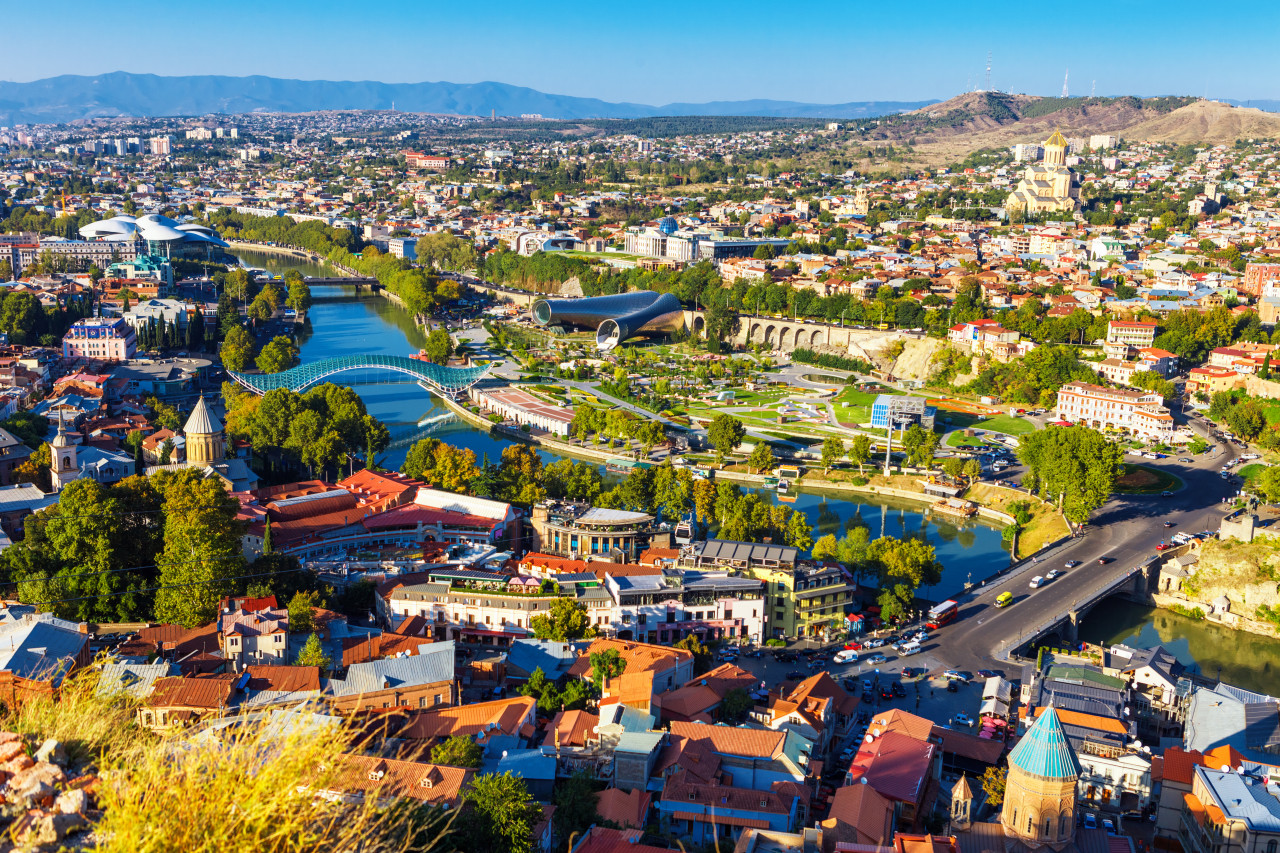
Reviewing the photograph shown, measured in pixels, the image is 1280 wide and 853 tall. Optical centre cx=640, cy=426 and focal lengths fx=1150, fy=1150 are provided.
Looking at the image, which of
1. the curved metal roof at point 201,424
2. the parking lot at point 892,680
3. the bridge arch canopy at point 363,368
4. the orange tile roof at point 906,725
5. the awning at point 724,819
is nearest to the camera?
the awning at point 724,819

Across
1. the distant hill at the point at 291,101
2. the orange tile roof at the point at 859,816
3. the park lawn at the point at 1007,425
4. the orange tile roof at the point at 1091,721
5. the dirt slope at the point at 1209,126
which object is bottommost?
the park lawn at the point at 1007,425

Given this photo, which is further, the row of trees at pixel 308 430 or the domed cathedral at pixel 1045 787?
the row of trees at pixel 308 430

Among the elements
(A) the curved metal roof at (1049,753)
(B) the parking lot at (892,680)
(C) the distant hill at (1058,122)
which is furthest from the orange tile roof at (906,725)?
(C) the distant hill at (1058,122)

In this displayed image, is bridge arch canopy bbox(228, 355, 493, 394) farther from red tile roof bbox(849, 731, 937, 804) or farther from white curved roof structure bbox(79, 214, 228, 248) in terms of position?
white curved roof structure bbox(79, 214, 228, 248)

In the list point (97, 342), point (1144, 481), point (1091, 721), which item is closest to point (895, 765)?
point (1091, 721)

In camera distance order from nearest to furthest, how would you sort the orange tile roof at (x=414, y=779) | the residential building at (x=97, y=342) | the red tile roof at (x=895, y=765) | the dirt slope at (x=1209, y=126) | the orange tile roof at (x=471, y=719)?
1. the orange tile roof at (x=414, y=779)
2. the red tile roof at (x=895, y=765)
3. the orange tile roof at (x=471, y=719)
4. the residential building at (x=97, y=342)
5. the dirt slope at (x=1209, y=126)

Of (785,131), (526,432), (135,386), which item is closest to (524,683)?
(526,432)

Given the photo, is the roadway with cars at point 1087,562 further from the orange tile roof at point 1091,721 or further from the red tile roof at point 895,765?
the red tile roof at point 895,765

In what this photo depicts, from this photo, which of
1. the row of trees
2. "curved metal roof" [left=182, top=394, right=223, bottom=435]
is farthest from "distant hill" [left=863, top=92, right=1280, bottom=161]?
"curved metal roof" [left=182, top=394, right=223, bottom=435]
